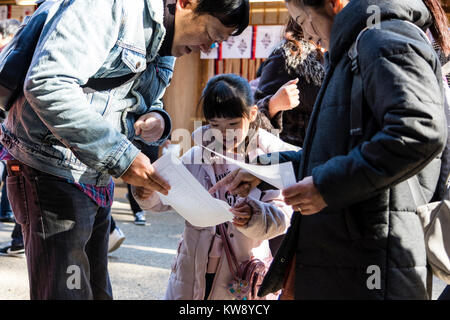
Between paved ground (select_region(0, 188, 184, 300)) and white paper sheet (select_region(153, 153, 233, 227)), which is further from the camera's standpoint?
paved ground (select_region(0, 188, 184, 300))

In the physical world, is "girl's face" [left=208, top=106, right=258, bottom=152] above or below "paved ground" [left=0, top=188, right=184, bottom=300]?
above

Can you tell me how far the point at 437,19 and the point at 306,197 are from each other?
658mm

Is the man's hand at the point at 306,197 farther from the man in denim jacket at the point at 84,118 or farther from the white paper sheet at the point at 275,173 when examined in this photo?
the man in denim jacket at the point at 84,118

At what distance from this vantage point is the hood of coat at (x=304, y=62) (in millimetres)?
2504

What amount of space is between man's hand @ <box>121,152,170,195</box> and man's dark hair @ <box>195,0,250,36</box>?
0.56 metres

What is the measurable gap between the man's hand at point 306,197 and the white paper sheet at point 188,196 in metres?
0.30

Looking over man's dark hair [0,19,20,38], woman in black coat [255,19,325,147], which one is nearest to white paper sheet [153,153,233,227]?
woman in black coat [255,19,325,147]

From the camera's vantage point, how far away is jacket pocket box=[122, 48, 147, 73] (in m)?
1.49

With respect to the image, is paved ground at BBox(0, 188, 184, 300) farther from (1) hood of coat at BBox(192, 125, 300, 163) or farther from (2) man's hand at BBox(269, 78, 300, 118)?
(2) man's hand at BBox(269, 78, 300, 118)

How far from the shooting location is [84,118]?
4.35 ft

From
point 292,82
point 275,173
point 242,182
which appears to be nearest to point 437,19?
point 275,173

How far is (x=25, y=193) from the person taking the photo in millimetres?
1549

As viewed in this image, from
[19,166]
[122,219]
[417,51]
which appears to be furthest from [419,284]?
[122,219]

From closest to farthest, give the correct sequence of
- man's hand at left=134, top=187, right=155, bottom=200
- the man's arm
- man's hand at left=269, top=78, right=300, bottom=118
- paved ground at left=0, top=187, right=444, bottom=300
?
1. the man's arm
2. man's hand at left=134, top=187, right=155, bottom=200
3. man's hand at left=269, top=78, right=300, bottom=118
4. paved ground at left=0, top=187, right=444, bottom=300
